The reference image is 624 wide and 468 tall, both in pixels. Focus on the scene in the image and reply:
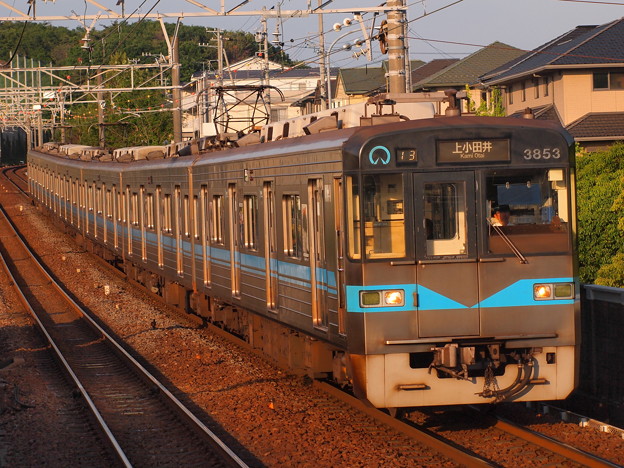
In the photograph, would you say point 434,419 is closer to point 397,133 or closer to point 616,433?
point 616,433

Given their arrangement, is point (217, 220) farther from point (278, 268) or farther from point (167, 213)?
point (167, 213)

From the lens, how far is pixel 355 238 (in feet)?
28.9

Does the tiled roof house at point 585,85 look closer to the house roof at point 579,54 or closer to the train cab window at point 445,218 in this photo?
the house roof at point 579,54

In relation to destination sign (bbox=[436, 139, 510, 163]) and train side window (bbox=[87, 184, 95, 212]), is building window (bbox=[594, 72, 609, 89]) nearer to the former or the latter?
train side window (bbox=[87, 184, 95, 212])

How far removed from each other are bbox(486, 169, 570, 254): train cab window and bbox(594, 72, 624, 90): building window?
2584 cm

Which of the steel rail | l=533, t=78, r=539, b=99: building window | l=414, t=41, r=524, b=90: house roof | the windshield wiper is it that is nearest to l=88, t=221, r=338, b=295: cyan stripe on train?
the steel rail

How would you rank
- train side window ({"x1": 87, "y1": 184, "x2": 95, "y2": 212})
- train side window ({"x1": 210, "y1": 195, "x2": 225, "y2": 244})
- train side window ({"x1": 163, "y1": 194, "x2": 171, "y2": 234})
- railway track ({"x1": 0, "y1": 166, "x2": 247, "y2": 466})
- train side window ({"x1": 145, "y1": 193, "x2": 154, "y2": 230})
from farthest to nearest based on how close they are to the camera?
train side window ({"x1": 87, "y1": 184, "x2": 95, "y2": 212})
train side window ({"x1": 145, "y1": 193, "x2": 154, "y2": 230})
train side window ({"x1": 163, "y1": 194, "x2": 171, "y2": 234})
train side window ({"x1": 210, "y1": 195, "x2": 225, "y2": 244})
railway track ({"x1": 0, "y1": 166, "x2": 247, "y2": 466})

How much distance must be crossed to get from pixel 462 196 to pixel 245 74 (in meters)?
78.6

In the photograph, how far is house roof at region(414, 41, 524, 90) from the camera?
48.8m

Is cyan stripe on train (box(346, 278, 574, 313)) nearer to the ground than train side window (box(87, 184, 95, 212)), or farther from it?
nearer to the ground

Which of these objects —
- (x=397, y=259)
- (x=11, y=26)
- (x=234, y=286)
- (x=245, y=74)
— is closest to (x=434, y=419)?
(x=397, y=259)

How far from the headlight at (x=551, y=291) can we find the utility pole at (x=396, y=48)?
6469 mm

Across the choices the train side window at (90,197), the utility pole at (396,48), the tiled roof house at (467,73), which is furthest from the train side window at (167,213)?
the tiled roof house at (467,73)

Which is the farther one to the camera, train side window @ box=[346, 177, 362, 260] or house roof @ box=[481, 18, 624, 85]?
house roof @ box=[481, 18, 624, 85]
